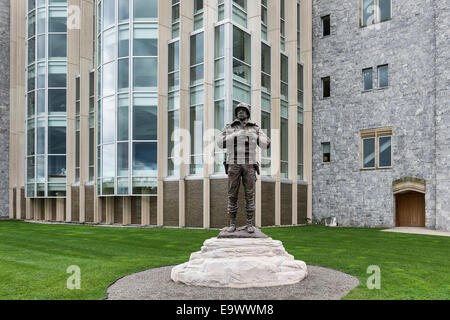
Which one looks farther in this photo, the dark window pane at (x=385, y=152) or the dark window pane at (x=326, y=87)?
the dark window pane at (x=326, y=87)

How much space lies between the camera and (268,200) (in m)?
21.8

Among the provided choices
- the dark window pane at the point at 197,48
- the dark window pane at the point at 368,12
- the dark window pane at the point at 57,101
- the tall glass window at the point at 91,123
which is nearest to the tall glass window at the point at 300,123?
the dark window pane at the point at 368,12

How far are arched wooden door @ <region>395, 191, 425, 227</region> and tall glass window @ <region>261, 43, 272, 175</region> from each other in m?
8.04

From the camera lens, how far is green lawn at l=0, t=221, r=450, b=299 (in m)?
7.49

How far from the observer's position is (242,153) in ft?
28.3

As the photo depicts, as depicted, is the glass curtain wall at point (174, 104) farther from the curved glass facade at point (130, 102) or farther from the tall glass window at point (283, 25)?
the tall glass window at point (283, 25)

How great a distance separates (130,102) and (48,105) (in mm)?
10081

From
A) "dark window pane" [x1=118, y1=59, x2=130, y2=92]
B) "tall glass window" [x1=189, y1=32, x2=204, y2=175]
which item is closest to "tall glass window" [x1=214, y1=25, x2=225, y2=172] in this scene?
"tall glass window" [x1=189, y1=32, x2=204, y2=175]

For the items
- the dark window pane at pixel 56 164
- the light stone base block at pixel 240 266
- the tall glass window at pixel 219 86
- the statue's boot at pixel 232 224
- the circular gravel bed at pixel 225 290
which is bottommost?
the circular gravel bed at pixel 225 290

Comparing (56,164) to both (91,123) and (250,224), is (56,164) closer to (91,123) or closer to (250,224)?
(91,123)

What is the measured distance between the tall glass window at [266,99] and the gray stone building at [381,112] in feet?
15.2

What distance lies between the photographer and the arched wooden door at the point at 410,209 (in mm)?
22484

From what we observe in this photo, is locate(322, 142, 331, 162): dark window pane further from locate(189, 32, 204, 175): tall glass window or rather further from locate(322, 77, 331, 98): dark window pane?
locate(189, 32, 204, 175): tall glass window

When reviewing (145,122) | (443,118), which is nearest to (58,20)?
(145,122)
